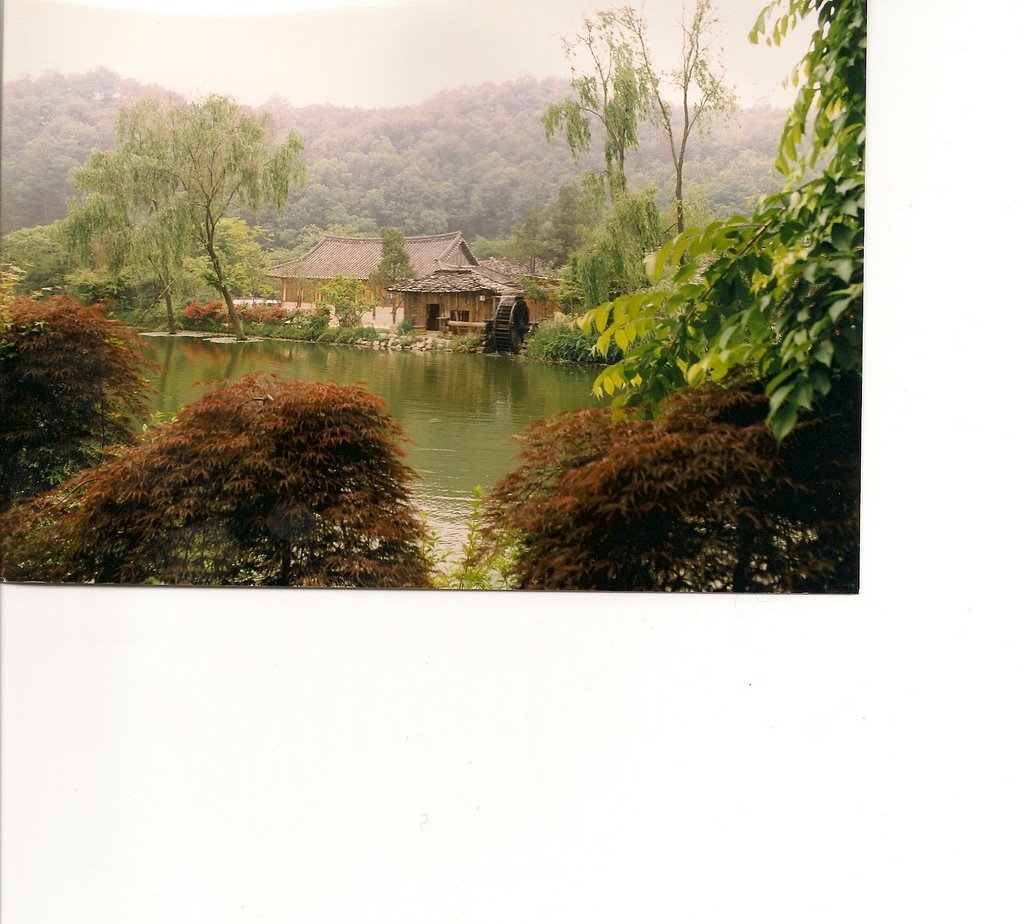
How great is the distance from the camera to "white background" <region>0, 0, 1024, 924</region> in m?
2.00

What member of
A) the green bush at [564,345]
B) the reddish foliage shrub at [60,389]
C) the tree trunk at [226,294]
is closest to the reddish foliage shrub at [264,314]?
the tree trunk at [226,294]

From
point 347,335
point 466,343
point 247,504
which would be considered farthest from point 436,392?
point 247,504

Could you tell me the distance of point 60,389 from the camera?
6.62 feet

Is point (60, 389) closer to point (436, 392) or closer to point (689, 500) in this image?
point (436, 392)

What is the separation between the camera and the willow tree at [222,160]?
6.40 ft

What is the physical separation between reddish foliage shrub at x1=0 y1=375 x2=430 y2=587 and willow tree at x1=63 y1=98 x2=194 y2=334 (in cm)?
28

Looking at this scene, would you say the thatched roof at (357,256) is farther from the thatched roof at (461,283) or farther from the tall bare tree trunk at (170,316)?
the tall bare tree trunk at (170,316)

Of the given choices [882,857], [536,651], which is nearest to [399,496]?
[536,651]

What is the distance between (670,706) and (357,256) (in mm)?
1234

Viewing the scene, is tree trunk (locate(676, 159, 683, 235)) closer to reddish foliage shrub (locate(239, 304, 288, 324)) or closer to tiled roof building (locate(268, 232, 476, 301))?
tiled roof building (locate(268, 232, 476, 301))

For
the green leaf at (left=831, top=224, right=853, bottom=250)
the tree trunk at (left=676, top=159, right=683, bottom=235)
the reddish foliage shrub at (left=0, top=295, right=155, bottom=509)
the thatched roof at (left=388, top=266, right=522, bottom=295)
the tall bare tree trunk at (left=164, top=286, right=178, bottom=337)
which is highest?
the tree trunk at (left=676, top=159, right=683, bottom=235)

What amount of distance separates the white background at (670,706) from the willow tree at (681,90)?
387 mm

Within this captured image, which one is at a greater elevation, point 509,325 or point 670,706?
point 509,325

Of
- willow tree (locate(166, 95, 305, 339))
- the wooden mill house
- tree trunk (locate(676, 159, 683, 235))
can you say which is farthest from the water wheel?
willow tree (locate(166, 95, 305, 339))
